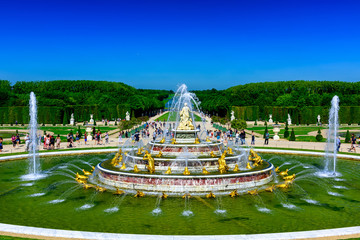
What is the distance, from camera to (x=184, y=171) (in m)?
18.4

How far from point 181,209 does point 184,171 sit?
382cm

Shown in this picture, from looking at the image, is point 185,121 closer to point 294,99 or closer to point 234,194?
point 234,194

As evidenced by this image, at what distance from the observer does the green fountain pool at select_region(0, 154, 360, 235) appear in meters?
12.7

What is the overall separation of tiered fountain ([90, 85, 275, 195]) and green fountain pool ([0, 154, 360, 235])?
1.13 metres

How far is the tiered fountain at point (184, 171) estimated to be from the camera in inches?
690

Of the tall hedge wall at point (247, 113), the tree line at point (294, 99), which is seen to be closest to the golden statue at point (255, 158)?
the tree line at point (294, 99)

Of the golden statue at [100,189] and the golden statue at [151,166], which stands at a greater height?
the golden statue at [151,166]

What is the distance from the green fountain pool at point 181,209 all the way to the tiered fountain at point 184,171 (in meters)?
1.13

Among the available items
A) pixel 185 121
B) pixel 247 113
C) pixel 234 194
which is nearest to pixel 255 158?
pixel 234 194

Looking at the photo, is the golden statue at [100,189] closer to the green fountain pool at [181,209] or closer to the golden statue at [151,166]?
the green fountain pool at [181,209]

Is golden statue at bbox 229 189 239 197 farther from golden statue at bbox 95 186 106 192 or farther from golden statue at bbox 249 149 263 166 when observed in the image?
golden statue at bbox 95 186 106 192

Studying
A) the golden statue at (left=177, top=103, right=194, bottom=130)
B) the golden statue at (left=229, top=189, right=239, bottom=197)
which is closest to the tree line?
the golden statue at (left=177, top=103, right=194, bottom=130)

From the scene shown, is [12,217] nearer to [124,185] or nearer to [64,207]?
[64,207]

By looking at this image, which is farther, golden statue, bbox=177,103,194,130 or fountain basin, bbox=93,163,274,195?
golden statue, bbox=177,103,194,130
